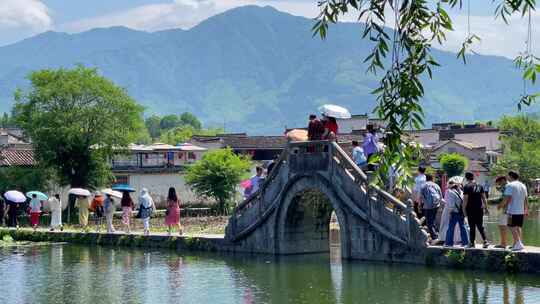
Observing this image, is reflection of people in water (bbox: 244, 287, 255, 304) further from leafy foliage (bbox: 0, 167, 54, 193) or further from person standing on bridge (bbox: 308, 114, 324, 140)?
leafy foliage (bbox: 0, 167, 54, 193)

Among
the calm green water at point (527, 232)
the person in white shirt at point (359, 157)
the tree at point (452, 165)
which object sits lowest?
the calm green water at point (527, 232)

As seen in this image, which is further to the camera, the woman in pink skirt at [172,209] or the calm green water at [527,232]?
the calm green water at [527,232]

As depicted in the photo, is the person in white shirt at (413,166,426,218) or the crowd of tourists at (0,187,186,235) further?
the crowd of tourists at (0,187,186,235)

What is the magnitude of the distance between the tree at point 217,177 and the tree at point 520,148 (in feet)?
108

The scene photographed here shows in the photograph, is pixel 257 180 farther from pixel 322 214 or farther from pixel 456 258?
pixel 456 258

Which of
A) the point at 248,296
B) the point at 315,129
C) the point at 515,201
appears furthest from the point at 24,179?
the point at 515,201

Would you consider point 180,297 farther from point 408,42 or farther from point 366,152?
point 408,42

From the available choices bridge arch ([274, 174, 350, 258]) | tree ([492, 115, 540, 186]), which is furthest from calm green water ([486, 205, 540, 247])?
tree ([492, 115, 540, 186])

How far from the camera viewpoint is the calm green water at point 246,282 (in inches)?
873

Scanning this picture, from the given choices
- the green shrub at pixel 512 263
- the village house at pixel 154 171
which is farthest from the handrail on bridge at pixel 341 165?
the village house at pixel 154 171

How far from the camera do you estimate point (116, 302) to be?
2259 centimetres

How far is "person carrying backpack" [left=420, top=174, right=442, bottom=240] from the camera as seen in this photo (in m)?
25.8

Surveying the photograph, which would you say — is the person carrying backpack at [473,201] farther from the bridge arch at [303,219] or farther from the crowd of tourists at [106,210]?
the crowd of tourists at [106,210]

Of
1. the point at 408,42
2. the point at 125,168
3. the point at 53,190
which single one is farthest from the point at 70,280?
the point at 125,168
